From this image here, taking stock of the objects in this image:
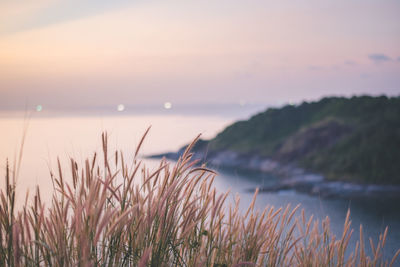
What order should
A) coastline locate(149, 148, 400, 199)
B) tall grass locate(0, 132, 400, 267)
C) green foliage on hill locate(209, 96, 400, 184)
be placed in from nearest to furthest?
tall grass locate(0, 132, 400, 267), coastline locate(149, 148, 400, 199), green foliage on hill locate(209, 96, 400, 184)

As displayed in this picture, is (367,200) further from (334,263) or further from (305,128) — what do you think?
(334,263)

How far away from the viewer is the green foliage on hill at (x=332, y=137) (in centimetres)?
2631

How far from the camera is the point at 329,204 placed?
2111 cm

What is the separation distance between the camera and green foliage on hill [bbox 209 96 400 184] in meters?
26.3

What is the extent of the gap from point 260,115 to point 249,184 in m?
14.1

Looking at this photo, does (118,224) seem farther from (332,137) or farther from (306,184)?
(332,137)

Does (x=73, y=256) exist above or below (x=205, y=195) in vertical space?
below

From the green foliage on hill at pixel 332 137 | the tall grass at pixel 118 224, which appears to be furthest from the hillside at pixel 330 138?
the tall grass at pixel 118 224

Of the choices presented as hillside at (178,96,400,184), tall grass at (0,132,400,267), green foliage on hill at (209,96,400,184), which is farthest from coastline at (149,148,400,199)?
tall grass at (0,132,400,267)

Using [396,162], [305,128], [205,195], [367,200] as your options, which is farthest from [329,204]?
[205,195]

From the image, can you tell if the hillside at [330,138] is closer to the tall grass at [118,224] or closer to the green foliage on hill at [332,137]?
the green foliage on hill at [332,137]

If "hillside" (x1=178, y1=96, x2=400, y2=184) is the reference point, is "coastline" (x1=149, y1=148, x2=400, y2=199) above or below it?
below

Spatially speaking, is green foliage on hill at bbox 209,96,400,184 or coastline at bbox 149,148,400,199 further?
green foliage on hill at bbox 209,96,400,184

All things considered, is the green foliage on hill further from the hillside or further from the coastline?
the coastline
